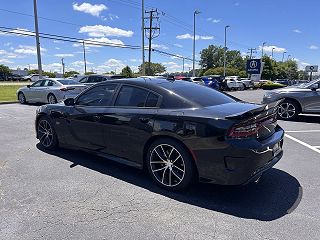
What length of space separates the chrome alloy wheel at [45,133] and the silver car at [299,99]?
7.43 meters

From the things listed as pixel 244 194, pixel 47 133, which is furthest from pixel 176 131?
pixel 47 133

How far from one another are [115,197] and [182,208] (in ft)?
2.92

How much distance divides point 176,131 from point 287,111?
7.52 meters

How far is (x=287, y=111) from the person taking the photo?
33.7 ft

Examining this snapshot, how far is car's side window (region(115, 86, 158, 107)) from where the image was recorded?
439cm

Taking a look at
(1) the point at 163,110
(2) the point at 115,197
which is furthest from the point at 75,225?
(1) the point at 163,110

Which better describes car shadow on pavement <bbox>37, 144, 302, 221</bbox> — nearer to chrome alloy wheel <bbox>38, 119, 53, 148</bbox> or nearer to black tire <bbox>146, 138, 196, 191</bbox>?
black tire <bbox>146, 138, 196, 191</bbox>

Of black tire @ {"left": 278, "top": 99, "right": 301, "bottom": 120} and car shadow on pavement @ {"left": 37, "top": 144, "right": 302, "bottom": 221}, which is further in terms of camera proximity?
black tire @ {"left": 278, "top": 99, "right": 301, "bottom": 120}

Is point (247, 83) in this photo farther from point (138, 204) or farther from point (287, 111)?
point (138, 204)

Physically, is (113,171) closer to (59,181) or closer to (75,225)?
(59,181)

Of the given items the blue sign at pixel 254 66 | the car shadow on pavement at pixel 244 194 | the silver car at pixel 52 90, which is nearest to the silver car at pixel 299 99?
the car shadow on pavement at pixel 244 194

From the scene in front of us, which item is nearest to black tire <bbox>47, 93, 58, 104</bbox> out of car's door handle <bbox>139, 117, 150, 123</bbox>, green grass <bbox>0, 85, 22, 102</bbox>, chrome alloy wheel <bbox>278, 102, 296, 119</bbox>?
green grass <bbox>0, 85, 22, 102</bbox>

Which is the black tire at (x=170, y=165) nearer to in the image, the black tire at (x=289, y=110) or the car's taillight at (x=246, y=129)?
the car's taillight at (x=246, y=129)

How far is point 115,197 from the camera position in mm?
3947
